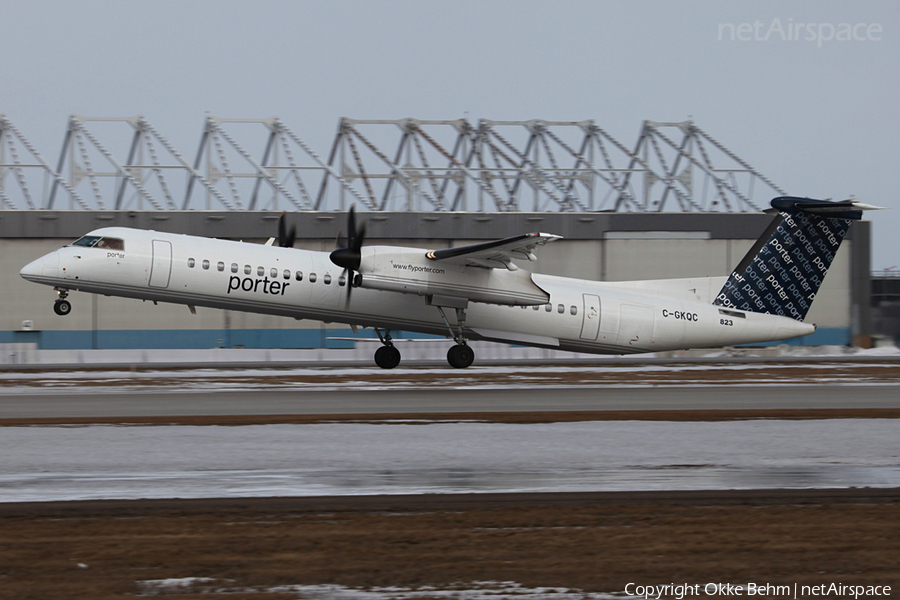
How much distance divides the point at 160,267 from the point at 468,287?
899cm

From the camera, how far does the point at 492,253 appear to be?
2548 cm

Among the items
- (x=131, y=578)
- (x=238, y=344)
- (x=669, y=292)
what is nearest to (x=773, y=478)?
(x=131, y=578)

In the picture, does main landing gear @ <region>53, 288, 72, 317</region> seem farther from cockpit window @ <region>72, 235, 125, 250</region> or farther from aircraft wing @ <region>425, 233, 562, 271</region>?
aircraft wing @ <region>425, 233, 562, 271</region>

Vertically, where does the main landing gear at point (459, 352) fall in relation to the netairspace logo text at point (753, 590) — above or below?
above

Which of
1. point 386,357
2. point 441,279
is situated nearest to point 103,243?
point 386,357

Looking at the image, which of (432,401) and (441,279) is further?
(441,279)

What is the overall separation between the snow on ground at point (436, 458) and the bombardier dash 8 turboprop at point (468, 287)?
10.6 meters

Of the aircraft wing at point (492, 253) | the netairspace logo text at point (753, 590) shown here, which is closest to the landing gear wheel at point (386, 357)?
the aircraft wing at point (492, 253)

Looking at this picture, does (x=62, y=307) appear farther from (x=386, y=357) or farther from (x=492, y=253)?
(x=492, y=253)

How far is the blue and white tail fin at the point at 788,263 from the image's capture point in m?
27.7

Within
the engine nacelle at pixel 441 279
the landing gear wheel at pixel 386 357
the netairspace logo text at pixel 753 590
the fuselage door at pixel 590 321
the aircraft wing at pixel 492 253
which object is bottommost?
the netairspace logo text at pixel 753 590

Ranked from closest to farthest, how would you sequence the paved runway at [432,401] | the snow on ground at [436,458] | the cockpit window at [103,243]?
the snow on ground at [436,458] → the paved runway at [432,401] → the cockpit window at [103,243]

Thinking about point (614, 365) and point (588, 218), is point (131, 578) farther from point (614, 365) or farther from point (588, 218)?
point (588, 218)

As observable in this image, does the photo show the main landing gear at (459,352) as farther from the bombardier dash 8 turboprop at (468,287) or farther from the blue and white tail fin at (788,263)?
the blue and white tail fin at (788,263)
